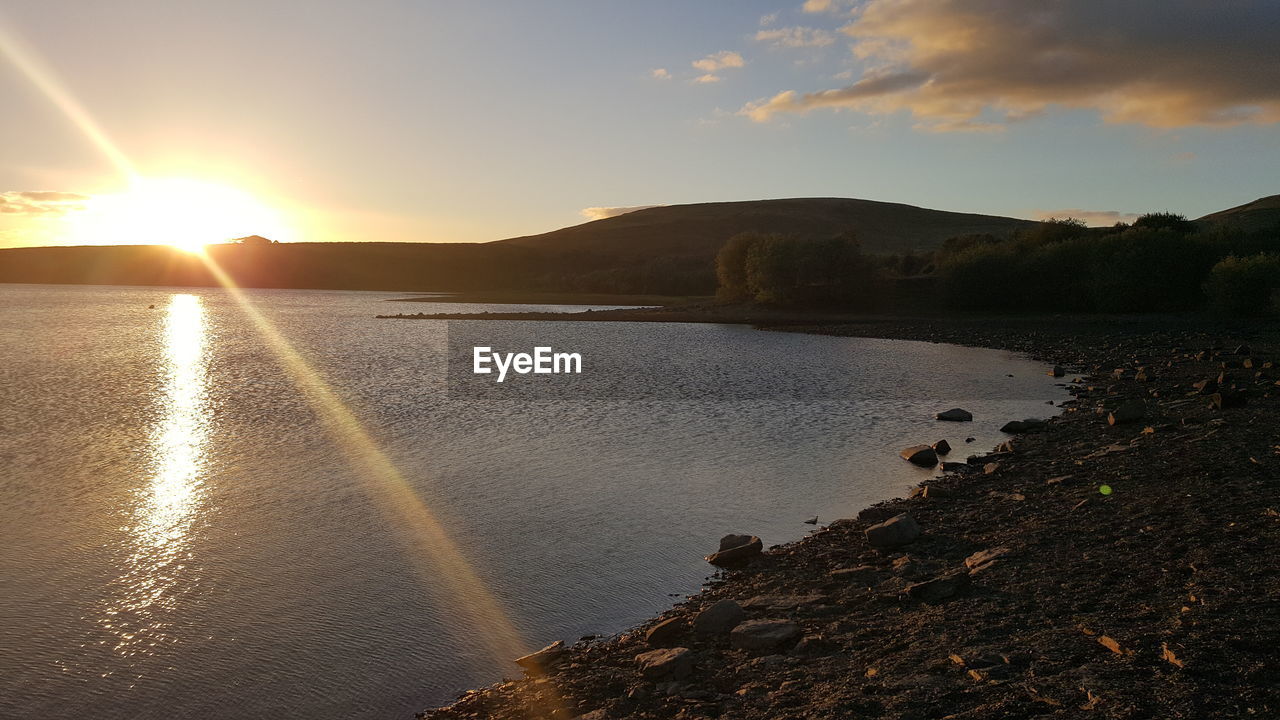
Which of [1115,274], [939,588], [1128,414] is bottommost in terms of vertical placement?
[939,588]

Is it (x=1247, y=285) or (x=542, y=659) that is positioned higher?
(x=1247, y=285)

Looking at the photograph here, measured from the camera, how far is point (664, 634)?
1111 centimetres

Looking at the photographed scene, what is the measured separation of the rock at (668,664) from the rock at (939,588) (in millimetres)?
3621

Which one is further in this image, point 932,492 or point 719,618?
point 932,492

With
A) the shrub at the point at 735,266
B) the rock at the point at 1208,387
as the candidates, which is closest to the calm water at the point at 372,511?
the rock at the point at 1208,387

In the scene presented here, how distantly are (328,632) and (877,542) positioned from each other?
8.88 meters

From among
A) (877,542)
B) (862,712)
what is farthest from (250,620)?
(877,542)

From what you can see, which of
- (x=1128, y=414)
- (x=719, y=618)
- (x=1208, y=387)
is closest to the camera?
(x=719, y=618)

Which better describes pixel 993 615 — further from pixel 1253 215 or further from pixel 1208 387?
pixel 1253 215

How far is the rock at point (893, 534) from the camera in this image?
1439 centimetres

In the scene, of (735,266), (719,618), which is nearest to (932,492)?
(719,618)

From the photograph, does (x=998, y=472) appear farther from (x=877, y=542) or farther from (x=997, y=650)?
(x=997, y=650)

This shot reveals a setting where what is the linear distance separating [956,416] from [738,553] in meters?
18.5

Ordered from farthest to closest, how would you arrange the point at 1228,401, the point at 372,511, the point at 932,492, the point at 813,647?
the point at 1228,401, the point at 372,511, the point at 932,492, the point at 813,647
